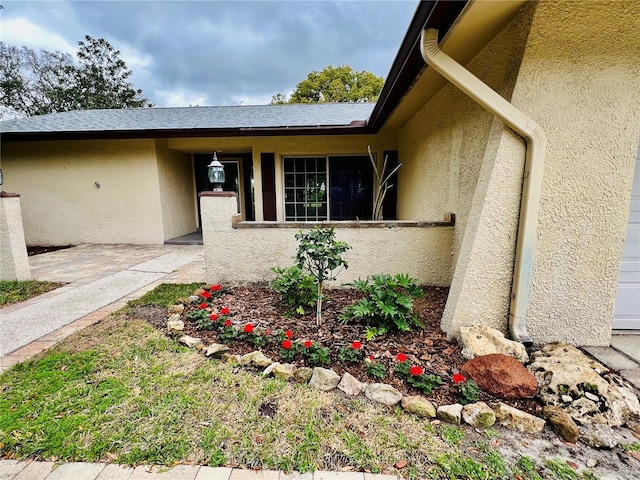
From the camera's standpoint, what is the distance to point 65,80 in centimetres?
1948

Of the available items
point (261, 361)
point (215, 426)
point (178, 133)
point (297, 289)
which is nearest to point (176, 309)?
point (297, 289)

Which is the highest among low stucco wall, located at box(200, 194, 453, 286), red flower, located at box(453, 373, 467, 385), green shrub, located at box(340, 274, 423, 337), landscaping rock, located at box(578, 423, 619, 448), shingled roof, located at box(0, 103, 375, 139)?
shingled roof, located at box(0, 103, 375, 139)

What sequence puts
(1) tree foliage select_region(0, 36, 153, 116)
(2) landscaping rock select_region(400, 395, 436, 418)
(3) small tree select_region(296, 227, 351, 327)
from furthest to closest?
(1) tree foliage select_region(0, 36, 153, 116) < (3) small tree select_region(296, 227, 351, 327) < (2) landscaping rock select_region(400, 395, 436, 418)

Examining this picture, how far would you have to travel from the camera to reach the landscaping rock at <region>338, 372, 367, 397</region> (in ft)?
6.42

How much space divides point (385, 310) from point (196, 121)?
726cm

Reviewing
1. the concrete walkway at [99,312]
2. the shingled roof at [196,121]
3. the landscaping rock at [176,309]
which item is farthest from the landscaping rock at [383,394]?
the shingled roof at [196,121]

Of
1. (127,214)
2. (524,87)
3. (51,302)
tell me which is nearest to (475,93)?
(524,87)

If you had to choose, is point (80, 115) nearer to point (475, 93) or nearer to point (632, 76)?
point (475, 93)

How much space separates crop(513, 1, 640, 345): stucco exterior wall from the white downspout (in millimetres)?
141

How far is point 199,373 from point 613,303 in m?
3.44

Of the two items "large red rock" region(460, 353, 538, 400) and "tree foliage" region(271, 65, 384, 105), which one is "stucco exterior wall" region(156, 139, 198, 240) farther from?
"tree foliage" region(271, 65, 384, 105)

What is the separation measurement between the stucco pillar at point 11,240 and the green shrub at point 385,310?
4902 mm

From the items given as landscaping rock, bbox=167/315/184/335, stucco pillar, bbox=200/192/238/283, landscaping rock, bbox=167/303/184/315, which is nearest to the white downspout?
stucco pillar, bbox=200/192/238/283

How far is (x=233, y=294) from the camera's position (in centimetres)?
367
